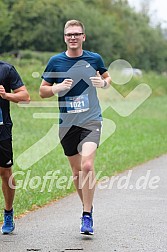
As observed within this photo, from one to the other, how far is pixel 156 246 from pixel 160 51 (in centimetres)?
8808

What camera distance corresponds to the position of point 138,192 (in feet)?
34.6

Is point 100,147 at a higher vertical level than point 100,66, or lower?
higher

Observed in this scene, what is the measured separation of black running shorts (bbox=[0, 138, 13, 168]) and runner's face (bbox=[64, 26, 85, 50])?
47.4 inches

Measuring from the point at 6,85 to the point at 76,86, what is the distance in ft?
2.50

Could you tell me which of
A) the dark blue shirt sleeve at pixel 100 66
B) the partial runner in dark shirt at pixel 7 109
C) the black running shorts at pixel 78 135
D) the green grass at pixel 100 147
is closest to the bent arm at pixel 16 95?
the partial runner in dark shirt at pixel 7 109

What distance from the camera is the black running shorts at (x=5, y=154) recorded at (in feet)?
23.4

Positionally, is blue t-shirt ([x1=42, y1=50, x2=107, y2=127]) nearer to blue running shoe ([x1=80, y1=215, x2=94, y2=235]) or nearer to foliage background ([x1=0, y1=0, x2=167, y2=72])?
blue running shoe ([x1=80, y1=215, x2=94, y2=235])

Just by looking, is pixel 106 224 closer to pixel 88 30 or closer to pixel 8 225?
pixel 8 225

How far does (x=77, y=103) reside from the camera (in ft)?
24.1

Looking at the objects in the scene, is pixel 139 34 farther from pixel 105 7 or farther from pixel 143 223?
pixel 143 223

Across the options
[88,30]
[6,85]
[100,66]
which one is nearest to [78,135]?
[100,66]

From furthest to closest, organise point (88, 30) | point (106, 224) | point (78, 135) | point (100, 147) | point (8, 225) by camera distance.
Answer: point (88, 30) → point (100, 147) → point (106, 224) → point (78, 135) → point (8, 225)

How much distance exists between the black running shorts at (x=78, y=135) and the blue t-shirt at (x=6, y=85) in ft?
2.28

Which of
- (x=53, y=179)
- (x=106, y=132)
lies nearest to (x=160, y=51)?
(x=106, y=132)
